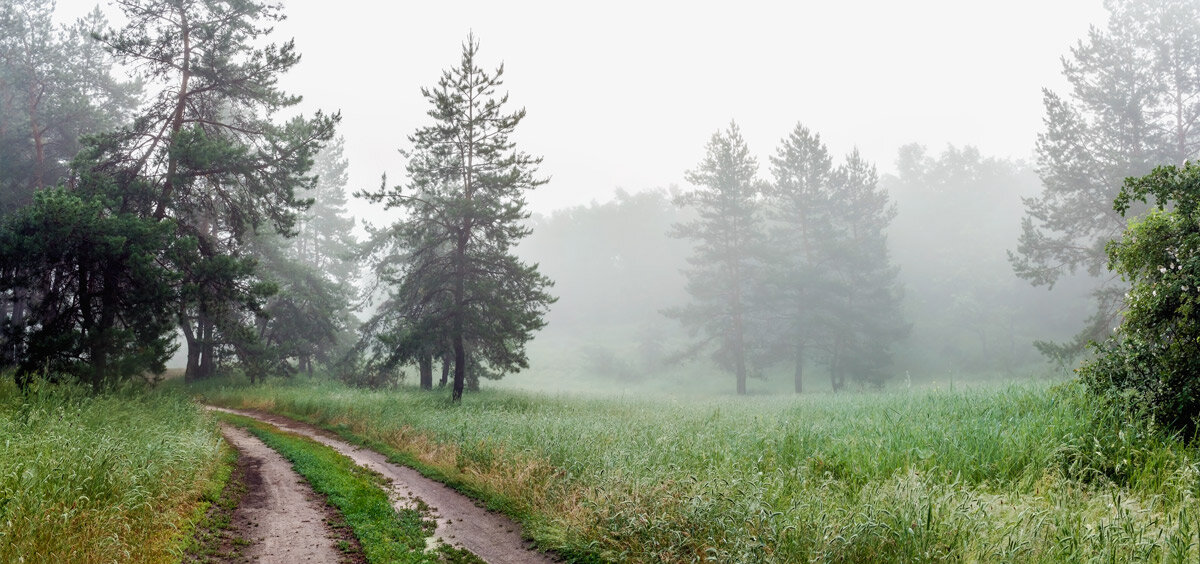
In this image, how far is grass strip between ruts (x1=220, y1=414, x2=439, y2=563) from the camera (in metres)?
7.34

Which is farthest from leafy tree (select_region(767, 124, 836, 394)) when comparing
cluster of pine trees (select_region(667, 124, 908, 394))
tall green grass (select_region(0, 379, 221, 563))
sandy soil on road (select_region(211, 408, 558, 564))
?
tall green grass (select_region(0, 379, 221, 563))

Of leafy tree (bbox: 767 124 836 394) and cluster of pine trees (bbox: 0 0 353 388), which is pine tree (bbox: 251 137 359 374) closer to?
cluster of pine trees (bbox: 0 0 353 388)

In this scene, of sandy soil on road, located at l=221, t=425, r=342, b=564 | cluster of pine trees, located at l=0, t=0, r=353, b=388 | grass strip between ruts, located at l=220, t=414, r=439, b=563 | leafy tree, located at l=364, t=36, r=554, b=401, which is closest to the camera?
sandy soil on road, located at l=221, t=425, r=342, b=564

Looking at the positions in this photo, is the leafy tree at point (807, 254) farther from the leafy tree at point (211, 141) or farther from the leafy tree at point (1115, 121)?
the leafy tree at point (211, 141)

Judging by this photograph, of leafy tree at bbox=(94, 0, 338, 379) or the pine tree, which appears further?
the pine tree

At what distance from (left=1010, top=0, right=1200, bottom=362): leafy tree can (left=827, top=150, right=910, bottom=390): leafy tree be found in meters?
12.0

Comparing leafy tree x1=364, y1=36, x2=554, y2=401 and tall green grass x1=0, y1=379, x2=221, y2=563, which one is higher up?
leafy tree x1=364, y1=36, x2=554, y2=401

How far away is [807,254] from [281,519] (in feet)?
129

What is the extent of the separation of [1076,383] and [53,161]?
135ft

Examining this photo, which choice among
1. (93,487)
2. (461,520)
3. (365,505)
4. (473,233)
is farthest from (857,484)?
(473,233)

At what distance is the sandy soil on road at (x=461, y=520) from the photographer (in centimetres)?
738

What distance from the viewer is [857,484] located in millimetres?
6848

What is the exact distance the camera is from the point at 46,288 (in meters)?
14.8

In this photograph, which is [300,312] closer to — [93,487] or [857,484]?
[93,487]
